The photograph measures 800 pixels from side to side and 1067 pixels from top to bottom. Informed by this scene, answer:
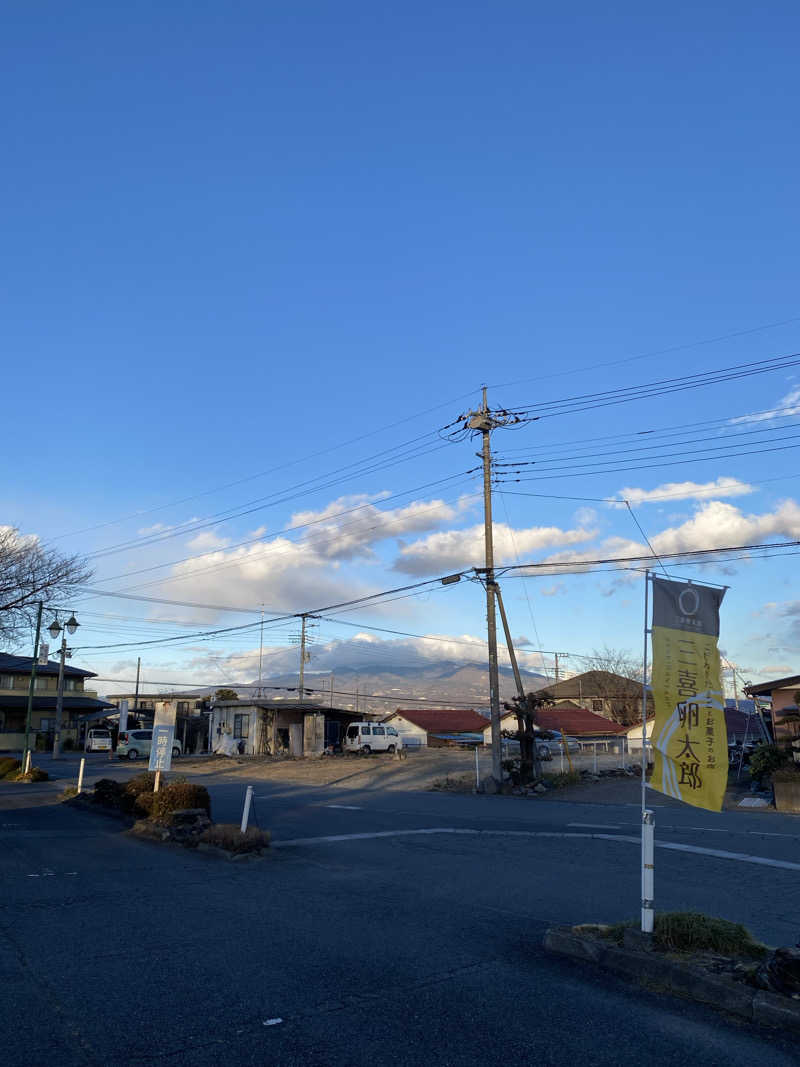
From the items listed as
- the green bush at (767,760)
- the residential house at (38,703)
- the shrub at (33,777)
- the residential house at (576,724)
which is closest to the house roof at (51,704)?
the residential house at (38,703)

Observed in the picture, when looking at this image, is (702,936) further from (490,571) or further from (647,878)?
(490,571)

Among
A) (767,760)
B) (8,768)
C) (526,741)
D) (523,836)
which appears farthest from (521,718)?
(8,768)

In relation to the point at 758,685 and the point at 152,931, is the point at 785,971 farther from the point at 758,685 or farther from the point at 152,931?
the point at 758,685

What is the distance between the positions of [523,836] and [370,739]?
3464cm

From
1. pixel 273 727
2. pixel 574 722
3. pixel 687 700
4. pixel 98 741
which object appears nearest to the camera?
pixel 687 700

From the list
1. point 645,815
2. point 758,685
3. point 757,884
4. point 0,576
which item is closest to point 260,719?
point 0,576

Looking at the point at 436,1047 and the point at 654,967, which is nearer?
the point at 436,1047

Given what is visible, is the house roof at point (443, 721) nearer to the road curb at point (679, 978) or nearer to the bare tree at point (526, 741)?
the bare tree at point (526, 741)

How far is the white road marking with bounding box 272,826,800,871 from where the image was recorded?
1246 centimetres

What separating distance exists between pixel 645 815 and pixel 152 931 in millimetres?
4623

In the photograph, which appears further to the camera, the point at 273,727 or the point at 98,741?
the point at 98,741

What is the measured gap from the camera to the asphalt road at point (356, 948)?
470cm

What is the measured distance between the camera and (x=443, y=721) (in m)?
70.6

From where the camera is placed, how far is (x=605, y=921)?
7.79 metres
